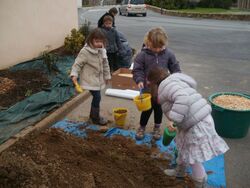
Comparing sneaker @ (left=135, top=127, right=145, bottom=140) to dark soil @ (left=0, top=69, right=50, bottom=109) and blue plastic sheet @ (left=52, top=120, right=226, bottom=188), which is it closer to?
blue plastic sheet @ (left=52, top=120, right=226, bottom=188)

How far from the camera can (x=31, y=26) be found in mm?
7746

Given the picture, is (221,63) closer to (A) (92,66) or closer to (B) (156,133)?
(B) (156,133)

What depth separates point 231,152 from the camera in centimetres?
412

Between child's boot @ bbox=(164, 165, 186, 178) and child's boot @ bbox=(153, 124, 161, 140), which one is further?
child's boot @ bbox=(153, 124, 161, 140)

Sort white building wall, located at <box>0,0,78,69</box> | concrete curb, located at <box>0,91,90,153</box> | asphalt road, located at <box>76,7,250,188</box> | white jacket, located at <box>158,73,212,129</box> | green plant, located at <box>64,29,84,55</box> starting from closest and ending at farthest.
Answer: white jacket, located at <box>158,73,212,129</box> < asphalt road, located at <box>76,7,250,188</box> < concrete curb, located at <box>0,91,90,153</box> < white building wall, located at <box>0,0,78,69</box> < green plant, located at <box>64,29,84,55</box>

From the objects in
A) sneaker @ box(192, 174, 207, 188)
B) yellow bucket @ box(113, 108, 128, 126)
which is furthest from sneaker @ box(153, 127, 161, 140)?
sneaker @ box(192, 174, 207, 188)

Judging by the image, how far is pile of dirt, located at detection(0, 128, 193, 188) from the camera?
2.93m

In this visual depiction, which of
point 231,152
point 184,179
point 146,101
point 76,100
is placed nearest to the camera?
point 184,179

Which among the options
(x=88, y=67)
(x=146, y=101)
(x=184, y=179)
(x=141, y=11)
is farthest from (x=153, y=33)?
(x=141, y=11)

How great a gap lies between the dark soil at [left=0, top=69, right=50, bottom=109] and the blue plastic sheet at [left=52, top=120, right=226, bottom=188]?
46.0 inches

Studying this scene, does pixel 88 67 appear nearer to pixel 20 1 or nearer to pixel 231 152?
pixel 231 152

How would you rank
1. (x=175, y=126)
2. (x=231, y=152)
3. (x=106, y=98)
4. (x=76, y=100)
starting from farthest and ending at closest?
1. (x=106, y=98)
2. (x=76, y=100)
3. (x=231, y=152)
4. (x=175, y=126)

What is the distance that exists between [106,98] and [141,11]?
65.8 ft

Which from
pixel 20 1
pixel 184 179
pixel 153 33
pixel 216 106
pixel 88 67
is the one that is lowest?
pixel 184 179
